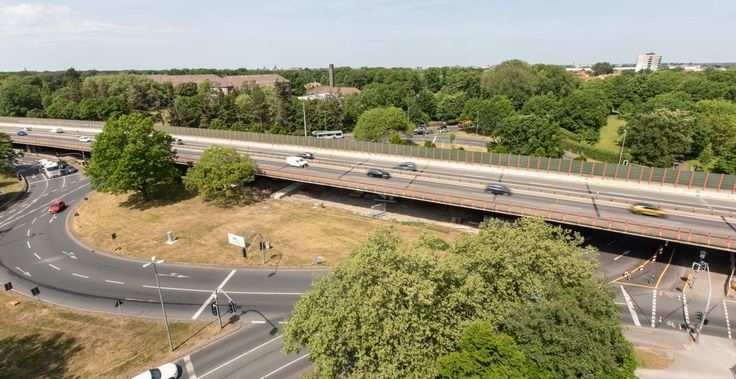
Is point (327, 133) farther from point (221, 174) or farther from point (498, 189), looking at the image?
point (498, 189)

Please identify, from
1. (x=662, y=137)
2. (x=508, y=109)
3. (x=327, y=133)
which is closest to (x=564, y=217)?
(x=662, y=137)

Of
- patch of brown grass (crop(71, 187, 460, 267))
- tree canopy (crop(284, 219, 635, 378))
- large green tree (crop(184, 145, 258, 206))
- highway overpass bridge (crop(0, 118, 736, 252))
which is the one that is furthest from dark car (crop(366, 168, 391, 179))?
tree canopy (crop(284, 219, 635, 378))

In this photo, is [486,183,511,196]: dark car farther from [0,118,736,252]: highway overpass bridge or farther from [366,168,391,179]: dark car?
[366,168,391,179]: dark car

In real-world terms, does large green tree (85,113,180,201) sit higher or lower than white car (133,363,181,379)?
higher

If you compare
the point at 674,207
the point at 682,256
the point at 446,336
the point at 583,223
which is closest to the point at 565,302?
the point at 446,336

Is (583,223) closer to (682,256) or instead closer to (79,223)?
(682,256)

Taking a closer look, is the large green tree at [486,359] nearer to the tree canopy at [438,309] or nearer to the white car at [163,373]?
the tree canopy at [438,309]
